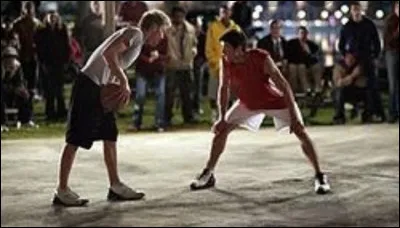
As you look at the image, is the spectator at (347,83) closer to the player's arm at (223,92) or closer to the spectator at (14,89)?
the spectator at (14,89)

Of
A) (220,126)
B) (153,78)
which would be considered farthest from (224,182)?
(153,78)

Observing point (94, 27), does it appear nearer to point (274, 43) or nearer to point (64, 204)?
point (274, 43)

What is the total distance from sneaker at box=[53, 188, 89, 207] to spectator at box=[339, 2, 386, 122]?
345 inches

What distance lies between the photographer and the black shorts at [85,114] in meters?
8.87

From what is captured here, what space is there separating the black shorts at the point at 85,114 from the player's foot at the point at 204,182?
1.33m

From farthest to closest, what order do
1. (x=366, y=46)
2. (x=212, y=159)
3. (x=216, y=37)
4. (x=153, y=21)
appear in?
(x=366, y=46)
(x=216, y=37)
(x=212, y=159)
(x=153, y=21)

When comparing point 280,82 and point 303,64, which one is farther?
point 303,64

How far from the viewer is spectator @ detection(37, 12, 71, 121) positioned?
17312 millimetres

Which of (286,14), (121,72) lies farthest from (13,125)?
(286,14)

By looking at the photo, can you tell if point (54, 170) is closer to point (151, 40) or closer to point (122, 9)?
point (151, 40)

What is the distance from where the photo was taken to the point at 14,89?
16484 millimetres

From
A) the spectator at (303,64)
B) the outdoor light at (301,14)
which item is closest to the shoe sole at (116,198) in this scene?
the spectator at (303,64)

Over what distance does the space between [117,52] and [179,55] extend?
8.00 meters

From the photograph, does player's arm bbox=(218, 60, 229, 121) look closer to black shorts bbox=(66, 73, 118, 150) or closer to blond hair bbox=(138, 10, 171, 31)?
blond hair bbox=(138, 10, 171, 31)
